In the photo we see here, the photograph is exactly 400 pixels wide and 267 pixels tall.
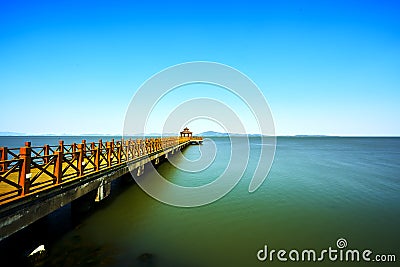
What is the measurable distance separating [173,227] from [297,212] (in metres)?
6.00

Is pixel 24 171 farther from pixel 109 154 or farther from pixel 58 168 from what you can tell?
pixel 109 154

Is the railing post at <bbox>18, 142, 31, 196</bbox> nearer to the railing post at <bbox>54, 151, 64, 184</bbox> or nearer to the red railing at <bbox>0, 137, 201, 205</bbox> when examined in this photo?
the red railing at <bbox>0, 137, 201, 205</bbox>

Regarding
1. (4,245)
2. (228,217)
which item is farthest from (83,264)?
(228,217)

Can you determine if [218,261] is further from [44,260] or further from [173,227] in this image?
[44,260]
